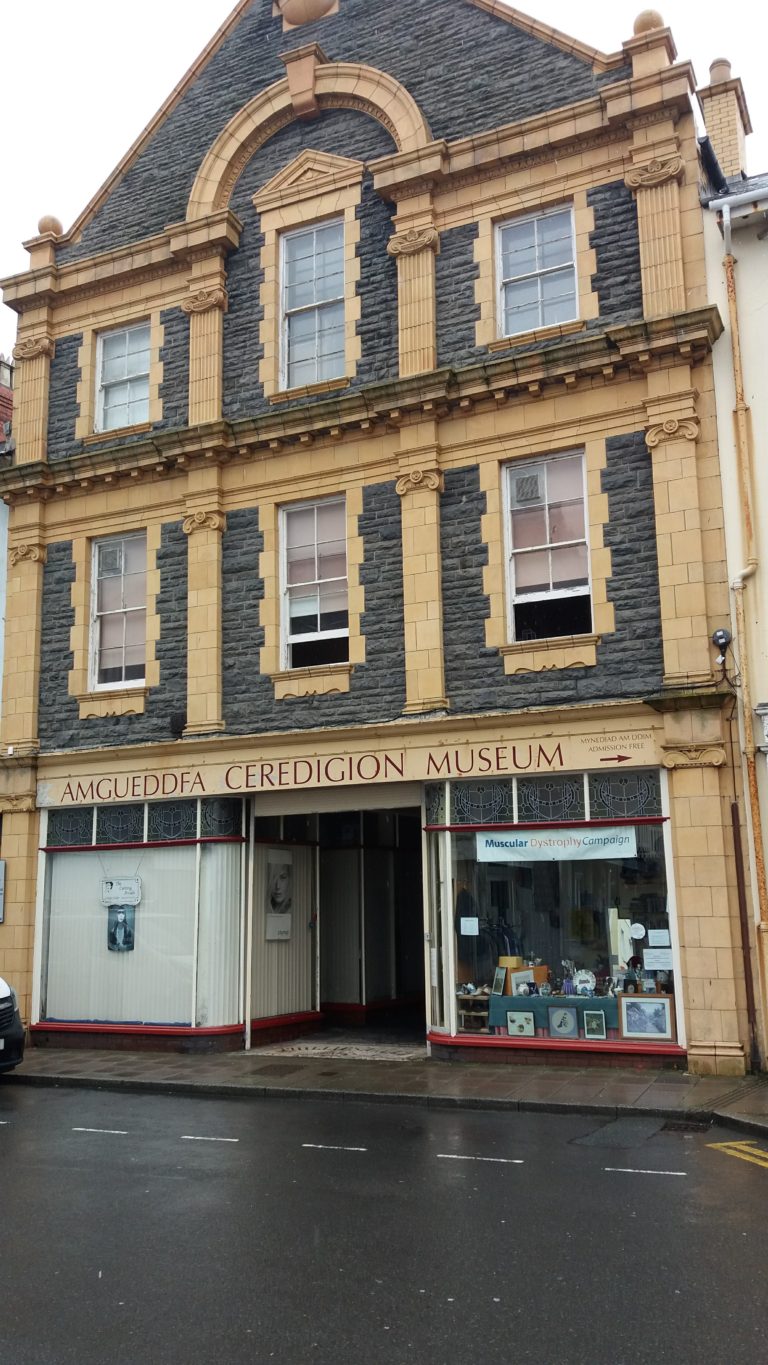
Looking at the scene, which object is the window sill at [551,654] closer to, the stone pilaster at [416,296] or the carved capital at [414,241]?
the stone pilaster at [416,296]

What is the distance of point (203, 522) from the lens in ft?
53.6

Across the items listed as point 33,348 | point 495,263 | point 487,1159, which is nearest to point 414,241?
point 495,263

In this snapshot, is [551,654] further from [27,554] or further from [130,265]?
[130,265]

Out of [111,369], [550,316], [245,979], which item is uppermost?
[111,369]

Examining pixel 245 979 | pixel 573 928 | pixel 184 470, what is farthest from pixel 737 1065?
pixel 184 470

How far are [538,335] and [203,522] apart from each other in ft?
17.4

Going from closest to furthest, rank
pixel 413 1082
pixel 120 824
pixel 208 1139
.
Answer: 1. pixel 208 1139
2. pixel 413 1082
3. pixel 120 824

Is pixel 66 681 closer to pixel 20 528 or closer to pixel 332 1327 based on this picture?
pixel 20 528

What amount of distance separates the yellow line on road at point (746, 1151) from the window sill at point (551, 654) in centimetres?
572

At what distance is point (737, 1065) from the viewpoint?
12.0m

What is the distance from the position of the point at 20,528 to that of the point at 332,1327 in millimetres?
14762

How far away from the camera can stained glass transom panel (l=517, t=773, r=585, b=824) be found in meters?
13.4

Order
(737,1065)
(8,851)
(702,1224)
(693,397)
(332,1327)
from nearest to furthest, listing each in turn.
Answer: (332,1327)
(702,1224)
(737,1065)
(693,397)
(8,851)

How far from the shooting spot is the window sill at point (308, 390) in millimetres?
15695
